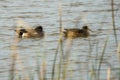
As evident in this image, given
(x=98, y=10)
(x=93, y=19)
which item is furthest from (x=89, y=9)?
(x=93, y=19)

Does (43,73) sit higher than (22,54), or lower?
higher

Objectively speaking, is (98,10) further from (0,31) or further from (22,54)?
(22,54)

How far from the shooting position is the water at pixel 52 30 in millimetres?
9336

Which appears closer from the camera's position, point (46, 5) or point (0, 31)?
point (0, 31)

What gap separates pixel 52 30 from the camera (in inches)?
512

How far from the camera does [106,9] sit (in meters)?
15.7

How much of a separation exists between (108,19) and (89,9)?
1.47m

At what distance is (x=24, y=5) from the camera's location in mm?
16406

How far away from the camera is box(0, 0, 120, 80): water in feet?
30.6

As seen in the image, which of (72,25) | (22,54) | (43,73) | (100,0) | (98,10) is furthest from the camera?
(100,0)

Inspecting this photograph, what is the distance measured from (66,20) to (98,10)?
4.61ft

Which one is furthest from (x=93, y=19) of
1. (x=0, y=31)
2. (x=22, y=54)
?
(x=22, y=54)

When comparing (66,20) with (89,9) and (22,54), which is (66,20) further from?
(22,54)

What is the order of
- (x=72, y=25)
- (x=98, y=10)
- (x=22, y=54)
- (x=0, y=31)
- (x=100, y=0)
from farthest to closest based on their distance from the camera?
(x=100, y=0), (x=98, y=10), (x=72, y=25), (x=0, y=31), (x=22, y=54)
